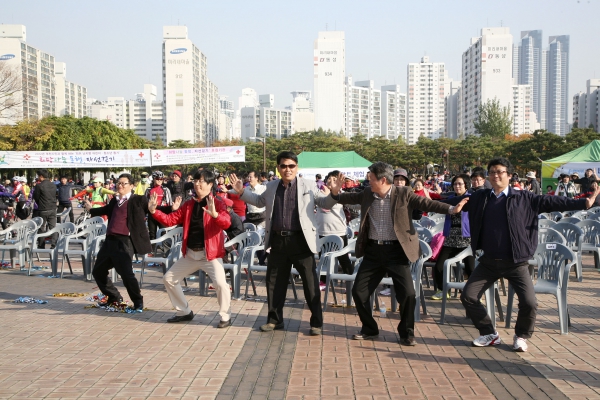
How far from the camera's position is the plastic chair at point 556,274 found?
640cm

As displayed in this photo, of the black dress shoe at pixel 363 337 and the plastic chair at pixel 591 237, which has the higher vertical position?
the plastic chair at pixel 591 237

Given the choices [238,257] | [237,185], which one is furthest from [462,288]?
[238,257]

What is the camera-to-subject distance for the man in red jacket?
6809mm

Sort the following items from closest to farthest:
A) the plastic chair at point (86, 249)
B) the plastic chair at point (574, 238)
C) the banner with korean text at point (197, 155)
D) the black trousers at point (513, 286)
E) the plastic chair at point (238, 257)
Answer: the black trousers at point (513, 286) < the plastic chair at point (238, 257) < the plastic chair at point (574, 238) < the plastic chair at point (86, 249) < the banner with korean text at point (197, 155)

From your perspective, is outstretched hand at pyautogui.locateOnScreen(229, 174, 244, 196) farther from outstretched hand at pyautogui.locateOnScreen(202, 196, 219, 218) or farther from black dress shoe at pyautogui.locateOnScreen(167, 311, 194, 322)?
black dress shoe at pyautogui.locateOnScreen(167, 311, 194, 322)

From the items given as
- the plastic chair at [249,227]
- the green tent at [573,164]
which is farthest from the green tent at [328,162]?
the plastic chair at [249,227]

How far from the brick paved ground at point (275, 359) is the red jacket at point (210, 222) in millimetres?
899

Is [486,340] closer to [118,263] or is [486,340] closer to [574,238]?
[118,263]

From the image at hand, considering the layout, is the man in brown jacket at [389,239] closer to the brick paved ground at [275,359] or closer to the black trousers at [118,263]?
the brick paved ground at [275,359]

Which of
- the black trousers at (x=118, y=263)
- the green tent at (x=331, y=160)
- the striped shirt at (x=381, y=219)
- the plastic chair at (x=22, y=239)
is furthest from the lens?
the green tent at (x=331, y=160)

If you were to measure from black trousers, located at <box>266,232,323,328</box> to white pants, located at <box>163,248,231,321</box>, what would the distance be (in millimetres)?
554

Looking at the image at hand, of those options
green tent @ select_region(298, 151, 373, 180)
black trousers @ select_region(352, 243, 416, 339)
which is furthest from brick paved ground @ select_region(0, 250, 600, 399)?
green tent @ select_region(298, 151, 373, 180)

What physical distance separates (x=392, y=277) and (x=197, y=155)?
74.0 feet

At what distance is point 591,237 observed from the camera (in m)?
10.9
